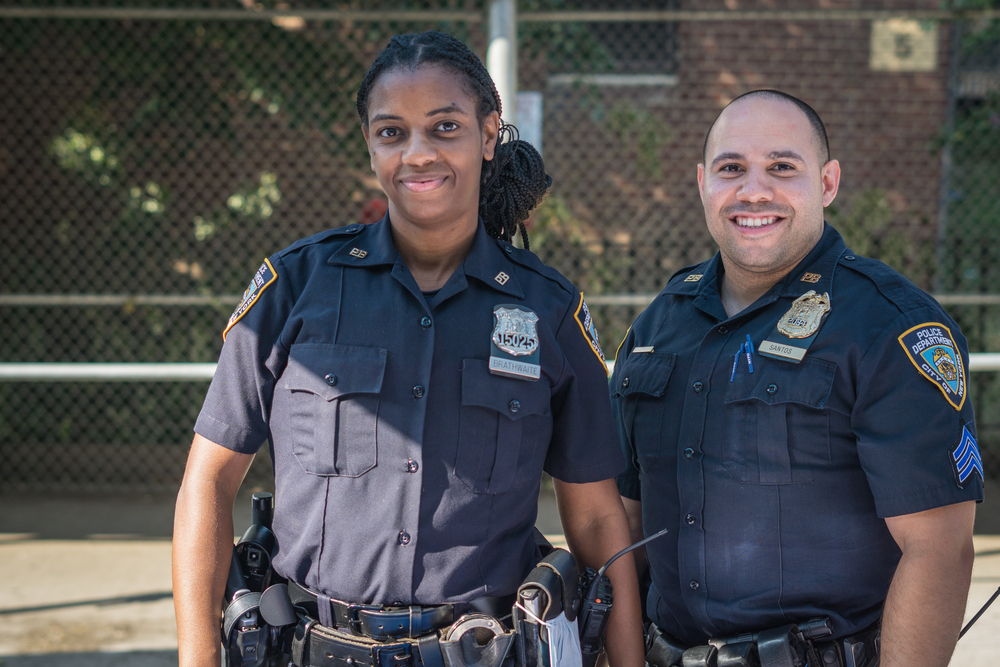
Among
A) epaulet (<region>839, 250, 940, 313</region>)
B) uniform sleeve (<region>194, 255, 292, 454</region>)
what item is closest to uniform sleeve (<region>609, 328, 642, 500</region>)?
epaulet (<region>839, 250, 940, 313</region>)

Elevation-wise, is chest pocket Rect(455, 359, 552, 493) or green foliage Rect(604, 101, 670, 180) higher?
green foliage Rect(604, 101, 670, 180)

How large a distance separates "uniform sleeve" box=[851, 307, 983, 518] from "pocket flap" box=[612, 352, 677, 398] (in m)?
0.45

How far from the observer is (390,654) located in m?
1.54

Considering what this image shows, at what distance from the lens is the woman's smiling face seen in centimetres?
166

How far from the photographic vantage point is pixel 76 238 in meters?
5.70

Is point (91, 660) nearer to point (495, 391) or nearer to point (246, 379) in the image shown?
point (246, 379)

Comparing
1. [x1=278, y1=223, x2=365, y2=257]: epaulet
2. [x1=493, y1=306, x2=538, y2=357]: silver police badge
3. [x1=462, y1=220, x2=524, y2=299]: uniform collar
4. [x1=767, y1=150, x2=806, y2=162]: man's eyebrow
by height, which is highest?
[x1=767, y1=150, x2=806, y2=162]: man's eyebrow

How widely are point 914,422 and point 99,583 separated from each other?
3.91 m

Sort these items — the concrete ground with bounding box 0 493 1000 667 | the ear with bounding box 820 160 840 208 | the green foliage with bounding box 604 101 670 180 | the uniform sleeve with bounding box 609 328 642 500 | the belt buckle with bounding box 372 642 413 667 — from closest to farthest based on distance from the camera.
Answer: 1. the belt buckle with bounding box 372 642 413 667
2. the ear with bounding box 820 160 840 208
3. the uniform sleeve with bounding box 609 328 642 500
4. the concrete ground with bounding box 0 493 1000 667
5. the green foliage with bounding box 604 101 670 180

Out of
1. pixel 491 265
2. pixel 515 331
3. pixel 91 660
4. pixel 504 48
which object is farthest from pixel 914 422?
pixel 91 660

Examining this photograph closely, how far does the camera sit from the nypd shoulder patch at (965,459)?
5.24 ft

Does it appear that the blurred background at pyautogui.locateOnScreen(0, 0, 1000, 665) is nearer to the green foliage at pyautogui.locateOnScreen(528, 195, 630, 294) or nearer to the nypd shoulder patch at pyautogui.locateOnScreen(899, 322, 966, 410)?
the green foliage at pyautogui.locateOnScreen(528, 195, 630, 294)

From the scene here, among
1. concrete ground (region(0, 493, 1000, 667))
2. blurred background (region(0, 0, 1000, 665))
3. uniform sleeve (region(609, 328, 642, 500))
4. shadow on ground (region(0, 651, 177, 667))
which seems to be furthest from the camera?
blurred background (region(0, 0, 1000, 665))

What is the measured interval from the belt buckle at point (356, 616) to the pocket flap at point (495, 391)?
43 centimetres
